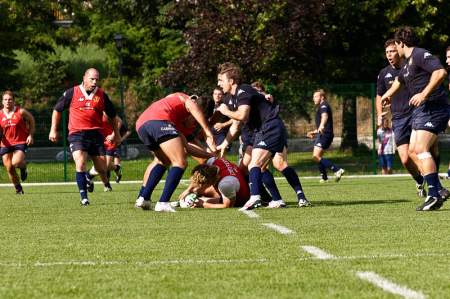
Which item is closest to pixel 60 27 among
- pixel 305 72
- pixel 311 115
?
pixel 305 72

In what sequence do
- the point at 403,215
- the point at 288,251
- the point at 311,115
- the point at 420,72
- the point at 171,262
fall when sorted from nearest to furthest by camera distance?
1. the point at 171,262
2. the point at 288,251
3. the point at 403,215
4. the point at 420,72
5. the point at 311,115

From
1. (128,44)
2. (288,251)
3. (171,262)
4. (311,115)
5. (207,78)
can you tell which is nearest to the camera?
(171,262)

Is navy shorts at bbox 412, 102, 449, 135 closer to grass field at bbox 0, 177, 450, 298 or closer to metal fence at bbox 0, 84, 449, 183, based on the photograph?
grass field at bbox 0, 177, 450, 298

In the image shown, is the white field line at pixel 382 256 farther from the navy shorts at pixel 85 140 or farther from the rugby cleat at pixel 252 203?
the navy shorts at pixel 85 140

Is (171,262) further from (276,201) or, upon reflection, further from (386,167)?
(386,167)

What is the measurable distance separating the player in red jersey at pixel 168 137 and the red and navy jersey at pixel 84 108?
2.51 m

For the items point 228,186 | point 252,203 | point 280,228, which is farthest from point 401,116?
point 280,228

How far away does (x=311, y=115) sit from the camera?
1160 inches

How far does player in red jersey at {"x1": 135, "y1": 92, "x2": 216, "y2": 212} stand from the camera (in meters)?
13.7

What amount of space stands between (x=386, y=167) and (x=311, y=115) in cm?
241

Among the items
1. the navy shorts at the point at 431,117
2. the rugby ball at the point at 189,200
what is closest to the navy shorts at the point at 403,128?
the navy shorts at the point at 431,117

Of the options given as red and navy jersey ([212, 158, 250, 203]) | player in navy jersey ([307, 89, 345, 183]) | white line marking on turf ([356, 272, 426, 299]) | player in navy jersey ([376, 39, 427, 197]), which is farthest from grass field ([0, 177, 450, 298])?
player in navy jersey ([307, 89, 345, 183])

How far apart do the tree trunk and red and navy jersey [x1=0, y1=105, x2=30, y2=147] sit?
1113 cm

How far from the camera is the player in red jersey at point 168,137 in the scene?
13.7m
